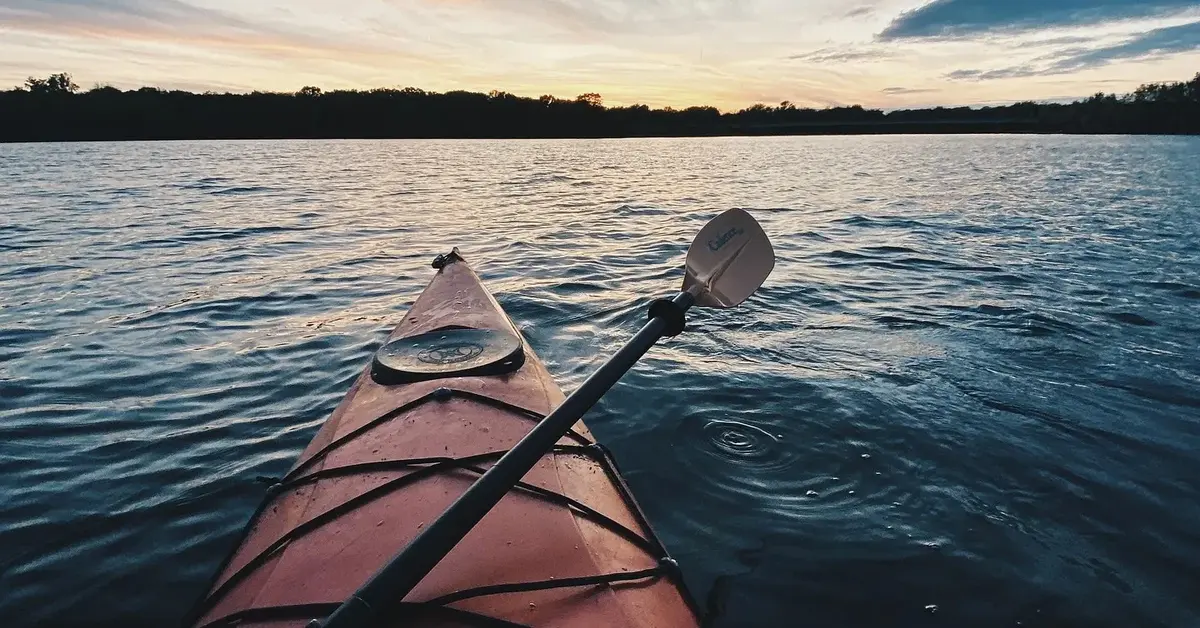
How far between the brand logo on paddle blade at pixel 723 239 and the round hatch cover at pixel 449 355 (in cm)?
134

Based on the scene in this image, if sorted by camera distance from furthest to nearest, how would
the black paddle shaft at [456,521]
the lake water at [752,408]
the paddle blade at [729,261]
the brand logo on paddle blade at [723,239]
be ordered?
the brand logo on paddle blade at [723,239], the paddle blade at [729,261], the lake water at [752,408], the black paddle shaft at [456,521]

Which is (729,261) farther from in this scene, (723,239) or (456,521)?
(456,521)

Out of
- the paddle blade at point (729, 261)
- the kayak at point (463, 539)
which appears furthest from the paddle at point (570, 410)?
the kayak at point (463, 539)

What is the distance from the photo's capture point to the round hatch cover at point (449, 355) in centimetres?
369

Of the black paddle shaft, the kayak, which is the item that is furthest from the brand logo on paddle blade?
the black paddle shaft

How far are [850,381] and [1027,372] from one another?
155cm

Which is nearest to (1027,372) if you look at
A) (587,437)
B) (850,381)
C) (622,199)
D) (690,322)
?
(850,381)

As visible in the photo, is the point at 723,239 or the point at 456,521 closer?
the point at 456,521

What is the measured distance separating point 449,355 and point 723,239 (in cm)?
183

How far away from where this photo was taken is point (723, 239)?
4.04m

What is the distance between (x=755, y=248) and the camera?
13.2 feet

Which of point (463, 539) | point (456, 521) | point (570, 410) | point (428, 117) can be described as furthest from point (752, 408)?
point (428, 117)

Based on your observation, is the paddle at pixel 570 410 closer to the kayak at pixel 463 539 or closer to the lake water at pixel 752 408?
the kayak at pixel 463 539

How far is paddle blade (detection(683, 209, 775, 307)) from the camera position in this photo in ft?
12.6
